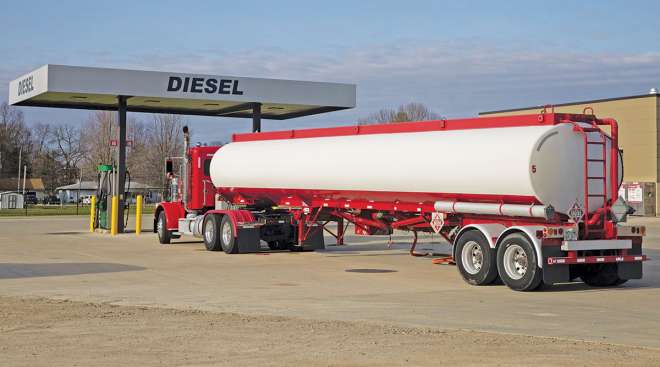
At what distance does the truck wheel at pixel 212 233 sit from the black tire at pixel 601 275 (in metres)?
11.7

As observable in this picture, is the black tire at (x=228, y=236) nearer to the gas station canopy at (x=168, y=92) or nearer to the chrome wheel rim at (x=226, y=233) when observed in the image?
the chrome wheel rim at (x=226, y=233)

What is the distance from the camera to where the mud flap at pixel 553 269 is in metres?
17.2

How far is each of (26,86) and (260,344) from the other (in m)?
25.9

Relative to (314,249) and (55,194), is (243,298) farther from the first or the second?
(55,194)

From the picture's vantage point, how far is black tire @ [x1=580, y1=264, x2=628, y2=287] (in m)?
18.5

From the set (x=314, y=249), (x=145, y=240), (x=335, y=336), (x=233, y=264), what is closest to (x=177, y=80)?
(x=145, y=240)

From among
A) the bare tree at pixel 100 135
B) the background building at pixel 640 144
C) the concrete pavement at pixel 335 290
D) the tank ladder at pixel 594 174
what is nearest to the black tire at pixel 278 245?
the concrete pavement at pixel 335 290

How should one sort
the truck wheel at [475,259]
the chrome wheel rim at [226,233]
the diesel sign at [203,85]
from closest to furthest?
1. the truck wheel at [475,259]
2. the chrome wheel rim at [226,233]
3. the diesel sign at [203,85]

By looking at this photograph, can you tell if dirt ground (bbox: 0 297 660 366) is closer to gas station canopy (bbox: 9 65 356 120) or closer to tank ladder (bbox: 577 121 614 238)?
tank ladder (bbox: 577 121 614 238)

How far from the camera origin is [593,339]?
11.5 metres

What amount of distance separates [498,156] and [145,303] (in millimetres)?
7284

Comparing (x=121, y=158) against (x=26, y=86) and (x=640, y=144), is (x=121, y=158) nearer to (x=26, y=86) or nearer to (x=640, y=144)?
(x=26, y=86)

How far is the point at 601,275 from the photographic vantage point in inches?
736

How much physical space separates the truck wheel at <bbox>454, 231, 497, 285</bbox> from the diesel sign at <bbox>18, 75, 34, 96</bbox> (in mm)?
19886
